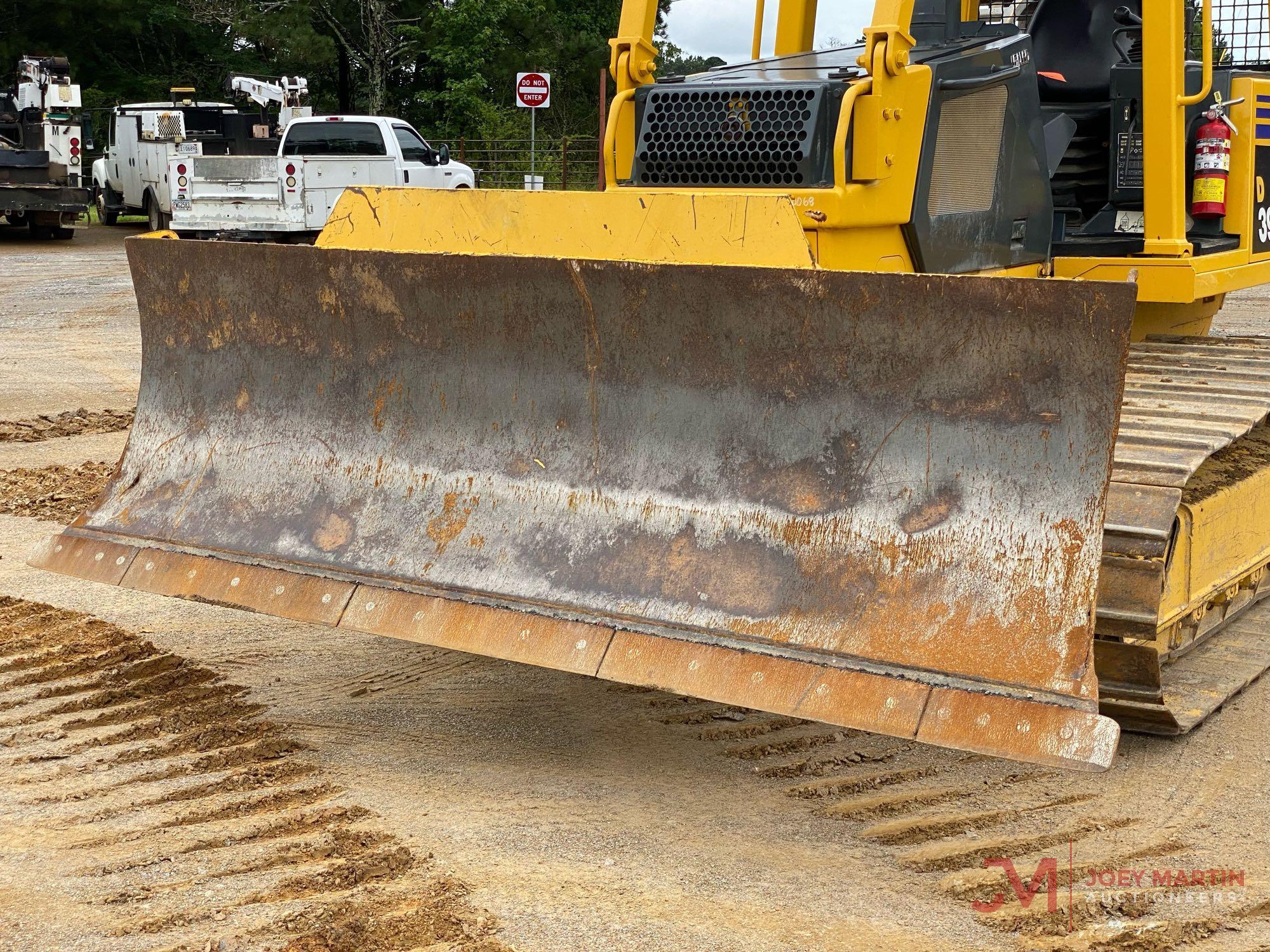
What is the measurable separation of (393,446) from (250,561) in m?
0.49

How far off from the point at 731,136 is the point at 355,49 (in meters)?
30.0

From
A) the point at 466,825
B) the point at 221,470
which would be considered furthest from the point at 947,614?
the point at 221,470

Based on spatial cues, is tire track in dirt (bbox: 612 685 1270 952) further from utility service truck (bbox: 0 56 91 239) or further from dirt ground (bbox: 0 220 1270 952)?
utility service truck (bbox: 0 56 91 239)

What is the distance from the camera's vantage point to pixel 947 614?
3207 millimetres

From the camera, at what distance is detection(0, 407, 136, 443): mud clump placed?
26.7 feet

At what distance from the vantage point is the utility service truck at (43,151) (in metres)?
19.5

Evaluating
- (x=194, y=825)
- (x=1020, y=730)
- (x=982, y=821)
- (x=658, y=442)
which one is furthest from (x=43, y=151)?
(x=1020, y=730)

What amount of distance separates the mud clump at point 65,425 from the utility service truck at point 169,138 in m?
12.8

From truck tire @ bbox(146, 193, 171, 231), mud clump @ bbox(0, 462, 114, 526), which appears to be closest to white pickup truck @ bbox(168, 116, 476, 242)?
truck tire @ bbox(146, 193, 171, 231)

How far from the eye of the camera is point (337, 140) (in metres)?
18.1

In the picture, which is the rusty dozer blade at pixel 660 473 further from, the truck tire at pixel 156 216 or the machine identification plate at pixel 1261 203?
the truck tire at pixel 156 216

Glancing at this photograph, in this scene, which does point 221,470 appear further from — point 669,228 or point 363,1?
→ point 363,1

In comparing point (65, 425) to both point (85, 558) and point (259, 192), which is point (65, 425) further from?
point (259, 192)

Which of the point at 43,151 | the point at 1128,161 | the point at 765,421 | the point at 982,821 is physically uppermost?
the point at 1128,161
